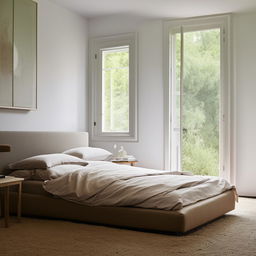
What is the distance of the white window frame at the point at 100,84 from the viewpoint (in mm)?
6141

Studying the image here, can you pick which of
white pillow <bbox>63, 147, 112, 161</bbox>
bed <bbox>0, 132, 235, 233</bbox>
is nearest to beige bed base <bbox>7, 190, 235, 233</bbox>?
bed <bbox>0, 132, 235, 233</bbox>

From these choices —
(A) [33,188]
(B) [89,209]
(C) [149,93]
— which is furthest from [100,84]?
(B) [89,209]

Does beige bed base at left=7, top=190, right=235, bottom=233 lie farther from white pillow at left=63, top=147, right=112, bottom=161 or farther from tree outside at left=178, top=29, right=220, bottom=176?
→ tree outside at left=178, top=29, right=220, bottom=176

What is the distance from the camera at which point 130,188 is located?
3.68 meters

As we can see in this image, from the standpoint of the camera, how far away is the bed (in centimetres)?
344

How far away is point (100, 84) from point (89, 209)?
114 inches

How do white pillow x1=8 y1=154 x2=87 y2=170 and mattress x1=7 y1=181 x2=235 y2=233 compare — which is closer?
mattress x1=7 y1=181 x2=235 y2=233

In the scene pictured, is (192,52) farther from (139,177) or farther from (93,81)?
(139,177)

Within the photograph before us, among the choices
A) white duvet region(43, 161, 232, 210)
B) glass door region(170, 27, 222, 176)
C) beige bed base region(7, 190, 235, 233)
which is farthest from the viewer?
glass door region(170, 27, 222, 176)

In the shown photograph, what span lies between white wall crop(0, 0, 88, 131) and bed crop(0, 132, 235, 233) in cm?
28

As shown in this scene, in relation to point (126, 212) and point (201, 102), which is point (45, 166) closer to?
point (126, 212)

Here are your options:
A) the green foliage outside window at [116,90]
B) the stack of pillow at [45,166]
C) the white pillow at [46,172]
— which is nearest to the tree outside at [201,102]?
the green foliage outside window at [116,90]

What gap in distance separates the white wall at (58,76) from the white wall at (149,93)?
0.76m

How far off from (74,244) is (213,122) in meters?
3.19
